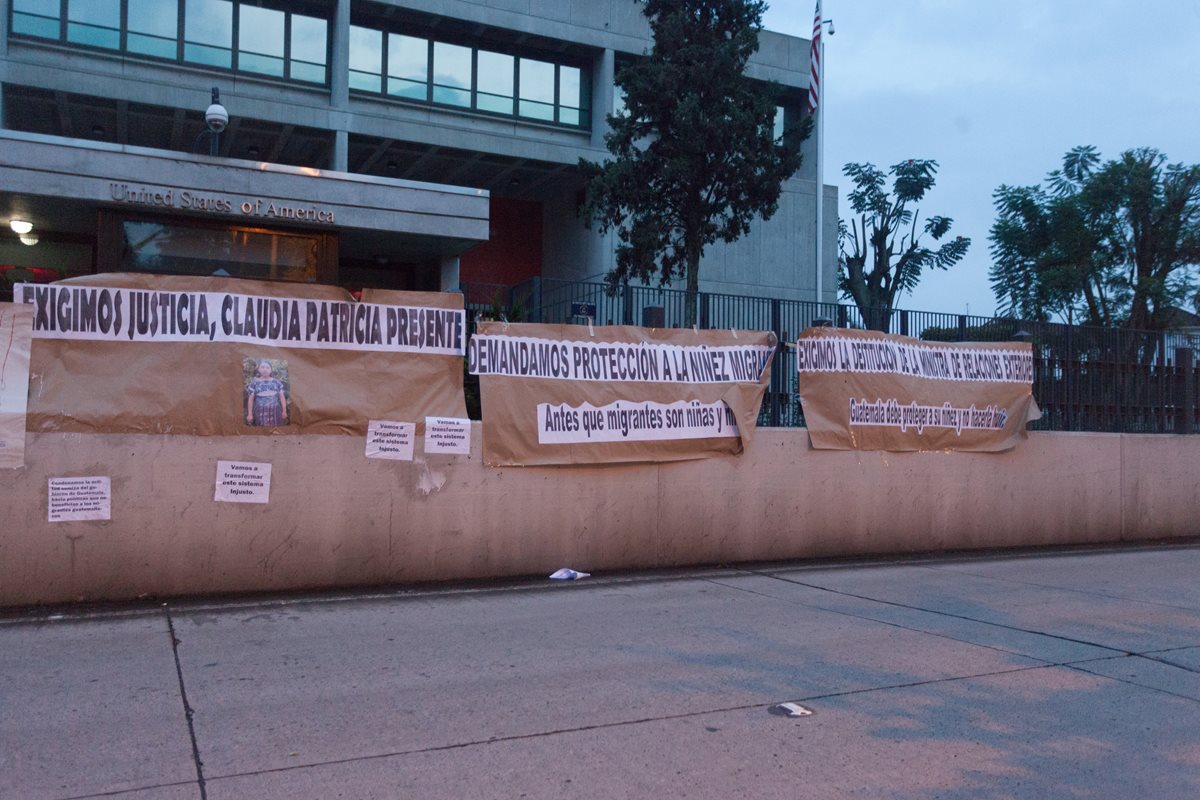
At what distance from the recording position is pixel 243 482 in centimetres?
899

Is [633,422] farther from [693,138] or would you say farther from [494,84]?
[494,84]

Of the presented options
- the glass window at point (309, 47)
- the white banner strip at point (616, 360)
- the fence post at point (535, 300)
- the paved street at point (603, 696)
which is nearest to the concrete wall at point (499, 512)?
the paved street at point (603, 696)

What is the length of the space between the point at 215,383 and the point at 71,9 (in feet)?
53.6

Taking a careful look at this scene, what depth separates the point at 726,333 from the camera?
1165 centimetres

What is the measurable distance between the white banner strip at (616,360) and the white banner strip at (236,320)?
0.39 meters

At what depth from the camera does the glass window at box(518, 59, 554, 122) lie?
2584 cm

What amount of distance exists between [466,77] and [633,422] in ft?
55.3

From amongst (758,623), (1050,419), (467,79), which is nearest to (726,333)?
(758,623)

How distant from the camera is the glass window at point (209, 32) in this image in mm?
22203

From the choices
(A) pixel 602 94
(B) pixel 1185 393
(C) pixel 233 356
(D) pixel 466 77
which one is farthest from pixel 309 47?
(B) pixel 1185 393

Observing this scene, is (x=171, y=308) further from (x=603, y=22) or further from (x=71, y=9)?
(x=603, y=22)

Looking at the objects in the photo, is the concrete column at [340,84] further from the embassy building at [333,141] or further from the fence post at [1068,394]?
the fence post at [1068,394]

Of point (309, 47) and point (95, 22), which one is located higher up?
point (309, 47)

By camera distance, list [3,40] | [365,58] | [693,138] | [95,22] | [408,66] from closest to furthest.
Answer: [693,138], [3,40], [95,22], [365,58], [408,66]
